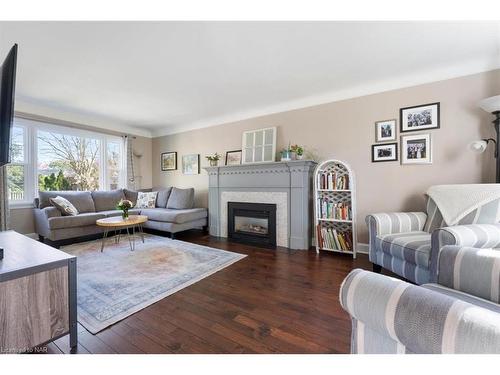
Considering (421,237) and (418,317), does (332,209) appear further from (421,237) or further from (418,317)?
(418,317)

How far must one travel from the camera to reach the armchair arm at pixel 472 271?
1.05 meters

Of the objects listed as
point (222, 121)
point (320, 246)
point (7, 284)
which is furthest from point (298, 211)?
point (7, 284)

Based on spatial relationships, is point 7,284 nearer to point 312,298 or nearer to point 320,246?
point 312,298

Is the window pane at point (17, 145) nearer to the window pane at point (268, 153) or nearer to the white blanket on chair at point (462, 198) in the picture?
the window pane at point (268, 153)

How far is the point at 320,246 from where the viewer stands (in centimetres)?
314

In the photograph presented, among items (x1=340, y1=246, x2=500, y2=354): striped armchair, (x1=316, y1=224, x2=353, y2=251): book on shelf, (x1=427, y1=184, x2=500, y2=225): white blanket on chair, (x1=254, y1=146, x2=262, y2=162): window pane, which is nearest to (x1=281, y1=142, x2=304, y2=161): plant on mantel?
(x1=254, y1=146, x2=262, y2=162): window pane

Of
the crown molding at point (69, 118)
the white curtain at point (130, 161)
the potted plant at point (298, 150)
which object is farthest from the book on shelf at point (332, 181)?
the crown molding at point (69, 118)

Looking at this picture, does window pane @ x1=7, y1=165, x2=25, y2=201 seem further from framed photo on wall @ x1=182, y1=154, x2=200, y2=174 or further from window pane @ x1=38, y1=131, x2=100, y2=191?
framed photo on wall @ x1=182, y1=154, x2=200, y2=174

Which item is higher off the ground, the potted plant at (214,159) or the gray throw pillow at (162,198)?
the potted plant at (214,159)

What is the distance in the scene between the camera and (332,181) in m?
3.12

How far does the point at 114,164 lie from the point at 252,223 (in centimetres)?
344

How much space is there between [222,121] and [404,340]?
4228 millimetres

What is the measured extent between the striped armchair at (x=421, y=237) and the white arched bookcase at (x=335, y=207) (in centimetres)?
59

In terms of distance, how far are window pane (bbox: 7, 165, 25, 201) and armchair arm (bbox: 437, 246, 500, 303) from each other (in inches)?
210
